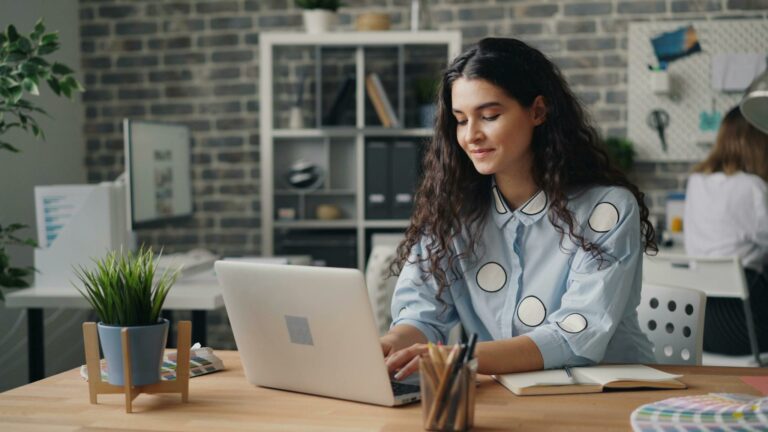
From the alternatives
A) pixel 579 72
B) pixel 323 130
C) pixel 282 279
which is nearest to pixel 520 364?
pixel 282 279

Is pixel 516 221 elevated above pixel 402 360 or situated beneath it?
elevated above

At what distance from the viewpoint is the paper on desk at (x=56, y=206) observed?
306 centimetres

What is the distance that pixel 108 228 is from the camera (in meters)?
3.07

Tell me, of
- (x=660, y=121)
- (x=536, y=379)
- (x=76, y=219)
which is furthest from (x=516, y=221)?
(x=660, y=121)

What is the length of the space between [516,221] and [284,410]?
69 cm

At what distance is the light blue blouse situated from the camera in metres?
1.66

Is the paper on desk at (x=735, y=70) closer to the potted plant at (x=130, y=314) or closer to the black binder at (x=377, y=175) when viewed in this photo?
the black binder at (x=377, y=175)

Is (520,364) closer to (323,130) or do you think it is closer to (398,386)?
(398,386)

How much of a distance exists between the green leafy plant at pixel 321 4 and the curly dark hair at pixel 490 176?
254 cm

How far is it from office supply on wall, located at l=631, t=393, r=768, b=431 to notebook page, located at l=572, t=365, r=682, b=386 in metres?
0.12

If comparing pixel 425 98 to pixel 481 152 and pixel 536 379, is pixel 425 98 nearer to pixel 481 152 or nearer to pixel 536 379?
pixel 481 152

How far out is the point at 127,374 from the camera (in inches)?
54.2

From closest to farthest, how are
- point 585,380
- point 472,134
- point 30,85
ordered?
point 585,380, point 472,134, point 30,85

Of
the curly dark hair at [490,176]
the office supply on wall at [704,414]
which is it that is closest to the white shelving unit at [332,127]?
the curly dark hair at [490,176]
